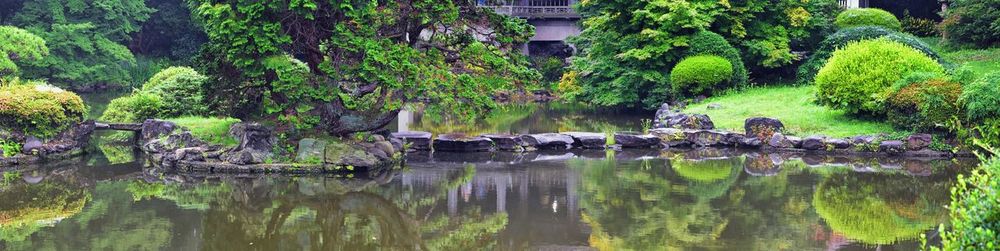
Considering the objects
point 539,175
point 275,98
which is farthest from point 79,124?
point 539,175

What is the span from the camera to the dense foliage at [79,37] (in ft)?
129

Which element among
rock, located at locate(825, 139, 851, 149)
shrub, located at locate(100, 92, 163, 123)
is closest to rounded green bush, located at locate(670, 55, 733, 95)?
rock, located at locate(825, 139, 851, 149)

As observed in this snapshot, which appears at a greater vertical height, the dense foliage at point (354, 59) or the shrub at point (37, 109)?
the dense foliage at point (354, 59)

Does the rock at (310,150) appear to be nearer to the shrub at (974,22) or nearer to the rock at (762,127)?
the rock at (762,127)

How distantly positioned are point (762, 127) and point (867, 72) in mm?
2324

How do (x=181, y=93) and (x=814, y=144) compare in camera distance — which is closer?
(x=814, y=144)

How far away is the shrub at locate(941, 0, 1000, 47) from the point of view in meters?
26.3

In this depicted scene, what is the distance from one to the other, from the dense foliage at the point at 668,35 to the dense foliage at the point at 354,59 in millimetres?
10053

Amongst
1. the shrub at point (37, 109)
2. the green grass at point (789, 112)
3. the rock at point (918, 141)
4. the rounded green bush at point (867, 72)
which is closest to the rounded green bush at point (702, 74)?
the green grass at point (789, 112)

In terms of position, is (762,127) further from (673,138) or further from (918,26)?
(918,26)

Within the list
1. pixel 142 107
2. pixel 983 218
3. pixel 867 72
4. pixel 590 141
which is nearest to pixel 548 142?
pixel 590 141

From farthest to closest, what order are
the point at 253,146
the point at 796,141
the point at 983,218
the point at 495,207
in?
1. the point at 796,141
2. the point at 253,146
3. the point at 495,207
4. the point at 983,218

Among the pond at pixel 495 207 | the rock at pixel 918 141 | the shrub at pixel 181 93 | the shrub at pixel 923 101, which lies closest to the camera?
the pond at pixel 495 207

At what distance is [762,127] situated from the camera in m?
20.4
